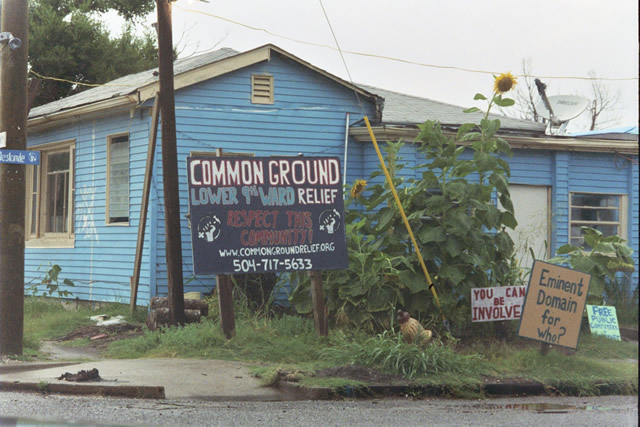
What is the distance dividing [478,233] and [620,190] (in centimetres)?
869

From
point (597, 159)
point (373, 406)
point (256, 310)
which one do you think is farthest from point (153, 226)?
point (597, 159)

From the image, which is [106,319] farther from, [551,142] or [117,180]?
[551,142]

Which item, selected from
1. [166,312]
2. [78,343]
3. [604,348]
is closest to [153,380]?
[166,312]

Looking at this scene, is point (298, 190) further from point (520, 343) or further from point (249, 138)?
point (249, 138)

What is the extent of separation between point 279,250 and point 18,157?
11.3ft

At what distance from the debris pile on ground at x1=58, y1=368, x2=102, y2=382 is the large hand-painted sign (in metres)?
2.24

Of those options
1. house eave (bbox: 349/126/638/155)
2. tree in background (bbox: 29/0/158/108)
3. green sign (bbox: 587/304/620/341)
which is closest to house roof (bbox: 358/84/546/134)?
house eave (bbox: 349/126/638/155)

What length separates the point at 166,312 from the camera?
1272 centimetres

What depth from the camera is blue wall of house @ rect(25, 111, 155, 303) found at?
15680 mm

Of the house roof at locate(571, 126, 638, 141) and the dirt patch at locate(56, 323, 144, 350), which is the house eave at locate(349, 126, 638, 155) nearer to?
the house roof at locate(571, 126, 638, 141)

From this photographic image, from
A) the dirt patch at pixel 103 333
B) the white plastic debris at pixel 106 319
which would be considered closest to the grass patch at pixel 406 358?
the dirt patch at pixel 103 333

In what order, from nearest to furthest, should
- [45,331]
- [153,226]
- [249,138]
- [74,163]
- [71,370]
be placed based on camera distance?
1. [71,370]
2. [45,331]
3. [153,226]
4. [249,138]
5. [74,163]

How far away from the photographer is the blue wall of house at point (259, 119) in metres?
15.5

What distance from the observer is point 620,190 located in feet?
62.8
